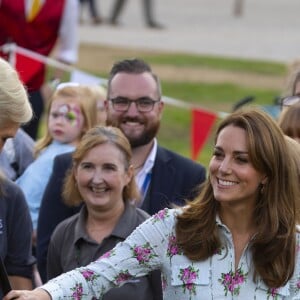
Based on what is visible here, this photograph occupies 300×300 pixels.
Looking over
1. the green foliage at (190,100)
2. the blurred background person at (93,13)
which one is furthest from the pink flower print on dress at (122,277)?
the blurred background person at (93,13)

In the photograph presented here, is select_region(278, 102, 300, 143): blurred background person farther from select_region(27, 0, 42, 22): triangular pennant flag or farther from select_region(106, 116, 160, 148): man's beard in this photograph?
select_region(27, 0, 42, 22): triangular pennant flag

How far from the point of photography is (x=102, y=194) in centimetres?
701

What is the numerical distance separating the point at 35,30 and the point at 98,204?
4.81m

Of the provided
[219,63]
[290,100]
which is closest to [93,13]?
[219,63]

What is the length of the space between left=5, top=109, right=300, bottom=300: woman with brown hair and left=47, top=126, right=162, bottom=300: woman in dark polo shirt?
1.31 meters

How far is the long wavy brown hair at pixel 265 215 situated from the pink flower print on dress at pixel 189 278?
0.05m

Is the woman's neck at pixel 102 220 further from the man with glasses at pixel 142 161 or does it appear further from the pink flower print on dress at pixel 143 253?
the pink flower print on dress at pixel 143 253

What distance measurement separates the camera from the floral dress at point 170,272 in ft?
17.8

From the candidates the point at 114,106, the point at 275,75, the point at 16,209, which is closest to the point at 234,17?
the point at 275,75

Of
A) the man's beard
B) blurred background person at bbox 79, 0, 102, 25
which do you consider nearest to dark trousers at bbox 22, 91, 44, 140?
the man's beard

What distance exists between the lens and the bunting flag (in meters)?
11.3

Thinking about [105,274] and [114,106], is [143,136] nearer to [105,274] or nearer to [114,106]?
[114,106]

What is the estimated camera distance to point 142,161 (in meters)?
7.82

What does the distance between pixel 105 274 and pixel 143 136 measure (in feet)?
7.90
